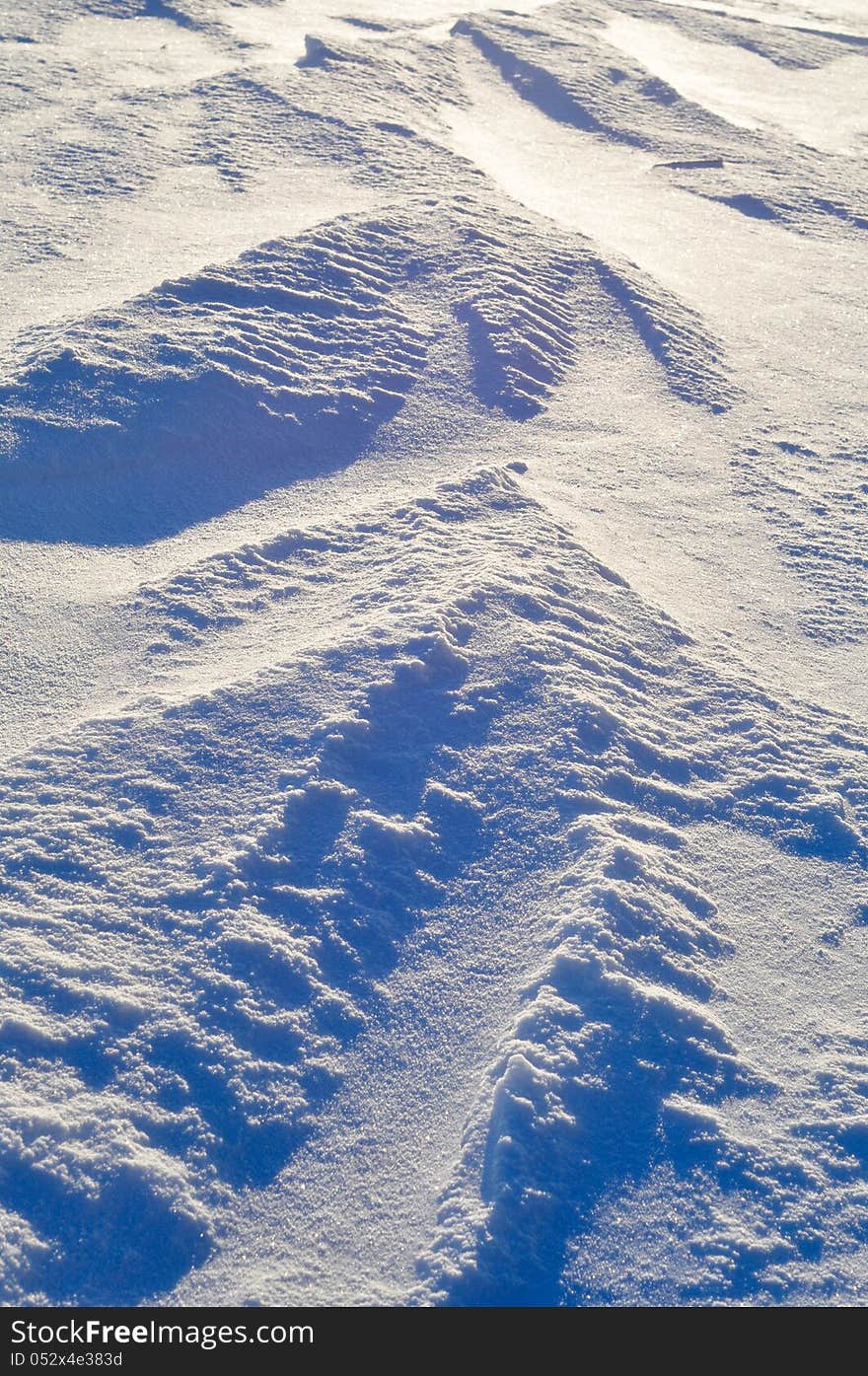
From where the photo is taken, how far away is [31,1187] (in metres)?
1.37

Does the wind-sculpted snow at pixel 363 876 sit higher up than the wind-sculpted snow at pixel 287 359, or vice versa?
the wind-sculpted snow at pixel 287 359

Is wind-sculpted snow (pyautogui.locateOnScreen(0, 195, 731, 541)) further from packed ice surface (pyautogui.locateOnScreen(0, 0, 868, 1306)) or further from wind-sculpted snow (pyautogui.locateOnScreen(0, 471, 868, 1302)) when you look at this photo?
wind-sculpted snow (pyautogui.locateOnScreen(0, 471, 868, 1302))

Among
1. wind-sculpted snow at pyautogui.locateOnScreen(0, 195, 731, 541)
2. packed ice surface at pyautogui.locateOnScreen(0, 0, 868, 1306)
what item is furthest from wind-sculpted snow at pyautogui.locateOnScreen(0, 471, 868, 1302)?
wind-sculpted snow at pyautogui.locateOnScreen(0, 195, 731, 541)

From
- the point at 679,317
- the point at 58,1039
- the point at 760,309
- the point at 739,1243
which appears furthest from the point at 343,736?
the point at 760,309

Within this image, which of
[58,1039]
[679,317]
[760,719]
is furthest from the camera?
[679,317]

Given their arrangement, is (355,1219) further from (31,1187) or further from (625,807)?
(625,807)

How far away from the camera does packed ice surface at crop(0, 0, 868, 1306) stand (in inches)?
55.6

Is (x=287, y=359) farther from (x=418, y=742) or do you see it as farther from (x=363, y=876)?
(x=363, y=876)

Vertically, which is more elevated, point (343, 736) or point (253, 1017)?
point (343, 736)

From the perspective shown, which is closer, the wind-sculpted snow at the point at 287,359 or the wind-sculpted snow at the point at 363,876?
the wind-sculpted snow at the point at 363,876

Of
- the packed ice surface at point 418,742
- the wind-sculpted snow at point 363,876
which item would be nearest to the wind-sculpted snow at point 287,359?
the packed ice surface at point 418,742

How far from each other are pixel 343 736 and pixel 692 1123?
85 centimetres

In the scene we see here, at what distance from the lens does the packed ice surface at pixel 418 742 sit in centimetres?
141

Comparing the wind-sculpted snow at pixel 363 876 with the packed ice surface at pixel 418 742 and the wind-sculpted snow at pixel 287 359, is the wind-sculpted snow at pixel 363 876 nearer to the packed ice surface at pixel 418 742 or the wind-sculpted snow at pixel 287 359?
the packed ice surface at pixel 418 742
